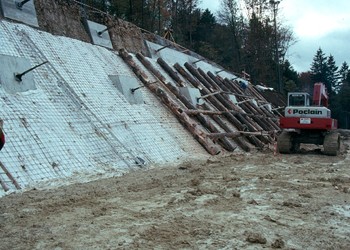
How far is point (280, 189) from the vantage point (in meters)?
7.10

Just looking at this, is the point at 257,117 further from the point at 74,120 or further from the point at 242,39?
the point at 242,39

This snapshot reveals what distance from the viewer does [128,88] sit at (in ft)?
41.0

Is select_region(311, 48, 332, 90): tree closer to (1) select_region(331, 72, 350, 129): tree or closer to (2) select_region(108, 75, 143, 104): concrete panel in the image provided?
(1) select_region(331, 72, 350, 129): tree

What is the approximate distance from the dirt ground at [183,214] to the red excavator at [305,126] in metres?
5.80

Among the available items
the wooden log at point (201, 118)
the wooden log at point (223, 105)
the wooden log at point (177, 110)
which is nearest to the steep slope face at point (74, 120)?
the wooden log at point (177, 110)

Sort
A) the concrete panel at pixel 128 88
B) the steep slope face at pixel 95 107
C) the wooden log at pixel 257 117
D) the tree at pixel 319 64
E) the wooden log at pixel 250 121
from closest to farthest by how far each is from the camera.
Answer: the steep slope face at pixel 95 107, the concrete panel at pixel 128 88, the wooden log at pixel 250 121, the wooden log at pixel 257 117, the tree at pixel 319 64

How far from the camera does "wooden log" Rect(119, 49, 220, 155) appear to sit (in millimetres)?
12797

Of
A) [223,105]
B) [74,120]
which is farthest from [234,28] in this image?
[74,120]

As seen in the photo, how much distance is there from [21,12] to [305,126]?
10.1 m

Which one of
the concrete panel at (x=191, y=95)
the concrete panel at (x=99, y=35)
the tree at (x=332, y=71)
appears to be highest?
the tree at (x=332, y=71)

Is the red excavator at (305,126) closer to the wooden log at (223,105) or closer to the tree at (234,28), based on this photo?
the wooden log at (223,105)

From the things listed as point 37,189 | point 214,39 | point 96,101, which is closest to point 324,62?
point 214,39

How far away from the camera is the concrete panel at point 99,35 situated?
560 inches

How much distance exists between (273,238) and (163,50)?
15.1 m
